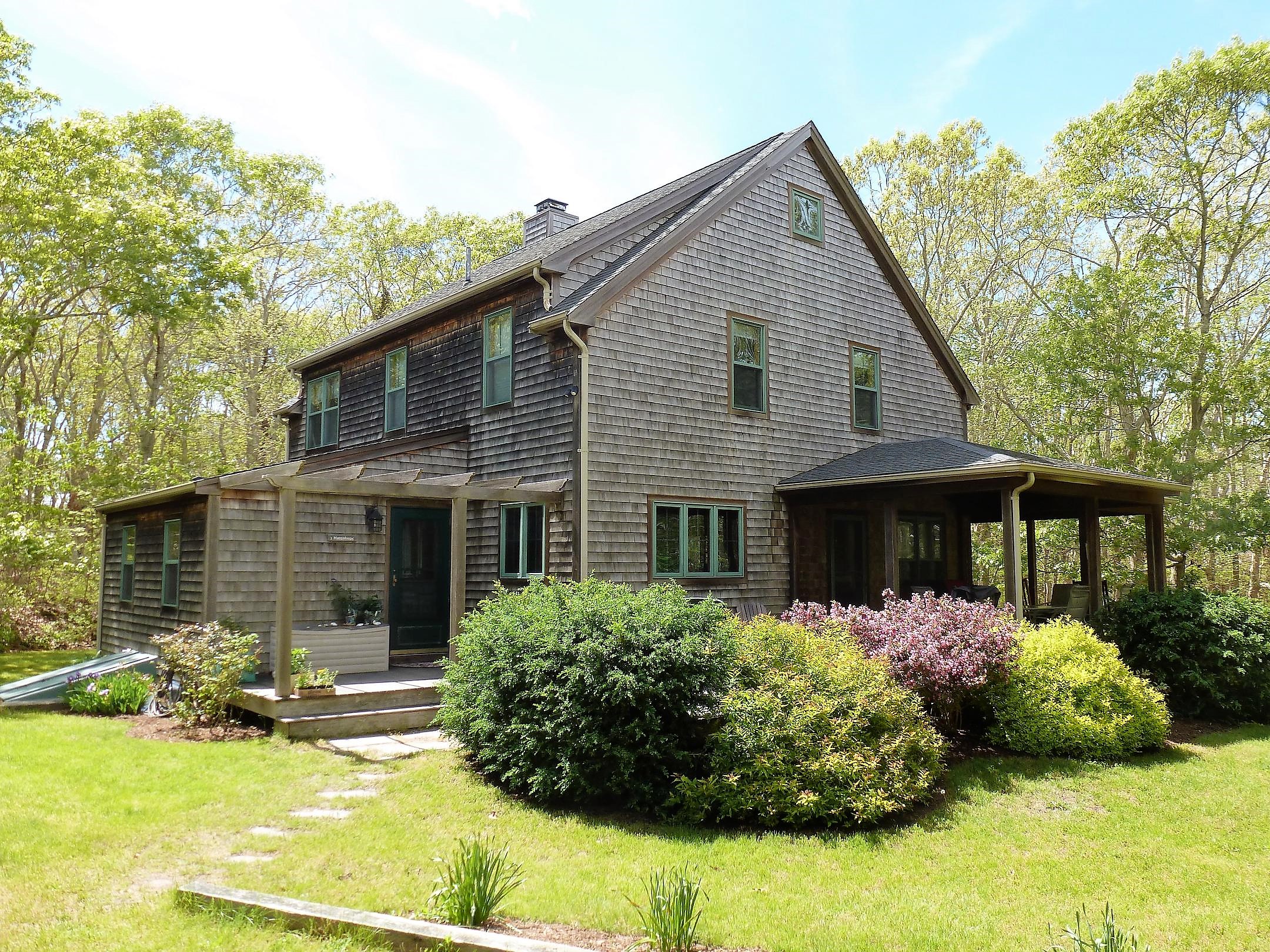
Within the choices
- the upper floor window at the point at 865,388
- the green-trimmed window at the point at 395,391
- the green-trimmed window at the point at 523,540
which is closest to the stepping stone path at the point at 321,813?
the green-trimmed window at the point at 523,540

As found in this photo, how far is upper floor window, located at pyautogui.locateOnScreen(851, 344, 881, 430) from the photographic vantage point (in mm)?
15031

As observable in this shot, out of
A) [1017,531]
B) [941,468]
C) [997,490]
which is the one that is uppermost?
[941,468]

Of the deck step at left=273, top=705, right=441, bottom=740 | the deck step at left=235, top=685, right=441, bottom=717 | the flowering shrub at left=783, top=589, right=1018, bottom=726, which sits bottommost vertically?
the deck step at left=273, top=705, right=441, bottom=740

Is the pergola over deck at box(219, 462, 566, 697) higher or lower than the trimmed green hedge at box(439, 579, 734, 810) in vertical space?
higher

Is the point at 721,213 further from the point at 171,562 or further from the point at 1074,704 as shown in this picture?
the point at 171,562

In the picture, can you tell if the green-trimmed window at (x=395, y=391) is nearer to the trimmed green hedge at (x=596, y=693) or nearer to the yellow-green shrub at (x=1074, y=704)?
the trimmed green hedge at (x=596, y=693)

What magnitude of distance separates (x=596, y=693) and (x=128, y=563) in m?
11.6

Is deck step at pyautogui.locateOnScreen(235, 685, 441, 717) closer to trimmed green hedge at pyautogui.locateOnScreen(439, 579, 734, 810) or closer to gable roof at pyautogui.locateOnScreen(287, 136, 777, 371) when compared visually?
trimmed green hedge at pyautogui.locateOnScreen(439, 579, 734, 810)

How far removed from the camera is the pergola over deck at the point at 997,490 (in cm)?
1060

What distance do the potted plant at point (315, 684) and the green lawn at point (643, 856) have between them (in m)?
1.12

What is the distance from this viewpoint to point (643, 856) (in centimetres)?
560

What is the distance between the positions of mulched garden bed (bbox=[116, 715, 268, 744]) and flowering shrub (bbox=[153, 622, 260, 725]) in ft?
0.46

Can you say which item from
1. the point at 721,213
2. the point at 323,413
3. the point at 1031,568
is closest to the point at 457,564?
the point at 721,213

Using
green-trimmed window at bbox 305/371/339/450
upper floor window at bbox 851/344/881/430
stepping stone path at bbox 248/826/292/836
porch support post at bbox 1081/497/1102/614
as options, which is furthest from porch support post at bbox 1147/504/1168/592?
green-trimmed window at bbox 305/371/339/450
